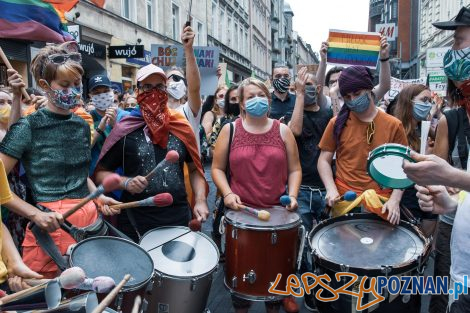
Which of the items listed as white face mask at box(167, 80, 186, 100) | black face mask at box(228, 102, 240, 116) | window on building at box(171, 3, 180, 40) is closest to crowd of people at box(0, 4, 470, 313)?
white face mask at box(167, 80, 186, 100)

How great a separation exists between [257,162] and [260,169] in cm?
6

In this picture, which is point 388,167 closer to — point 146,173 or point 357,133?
point 357,133

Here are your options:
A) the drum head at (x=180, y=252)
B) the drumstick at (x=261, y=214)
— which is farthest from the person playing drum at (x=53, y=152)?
the drumstick at (x=261, y=214)

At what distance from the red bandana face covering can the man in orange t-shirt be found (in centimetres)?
134

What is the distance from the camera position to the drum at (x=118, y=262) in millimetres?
2398

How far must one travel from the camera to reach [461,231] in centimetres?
215

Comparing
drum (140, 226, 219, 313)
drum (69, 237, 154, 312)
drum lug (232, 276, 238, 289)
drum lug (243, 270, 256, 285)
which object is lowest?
drum lug (232, 276, 238, 289)

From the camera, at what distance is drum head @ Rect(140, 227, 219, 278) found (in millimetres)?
2961

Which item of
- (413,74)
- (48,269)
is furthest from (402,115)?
(413,74)

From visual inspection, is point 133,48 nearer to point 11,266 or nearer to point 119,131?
point 119,131

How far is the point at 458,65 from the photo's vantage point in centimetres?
256

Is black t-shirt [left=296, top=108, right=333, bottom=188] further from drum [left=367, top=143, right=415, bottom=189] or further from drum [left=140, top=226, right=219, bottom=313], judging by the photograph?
drum [left=367, top=143, right=415, bottom=189]

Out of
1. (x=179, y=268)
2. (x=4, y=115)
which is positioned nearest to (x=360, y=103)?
(x=179, y=268)

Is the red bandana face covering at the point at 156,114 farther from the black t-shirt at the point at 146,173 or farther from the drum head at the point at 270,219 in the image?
the drum head at the point at 270,219
